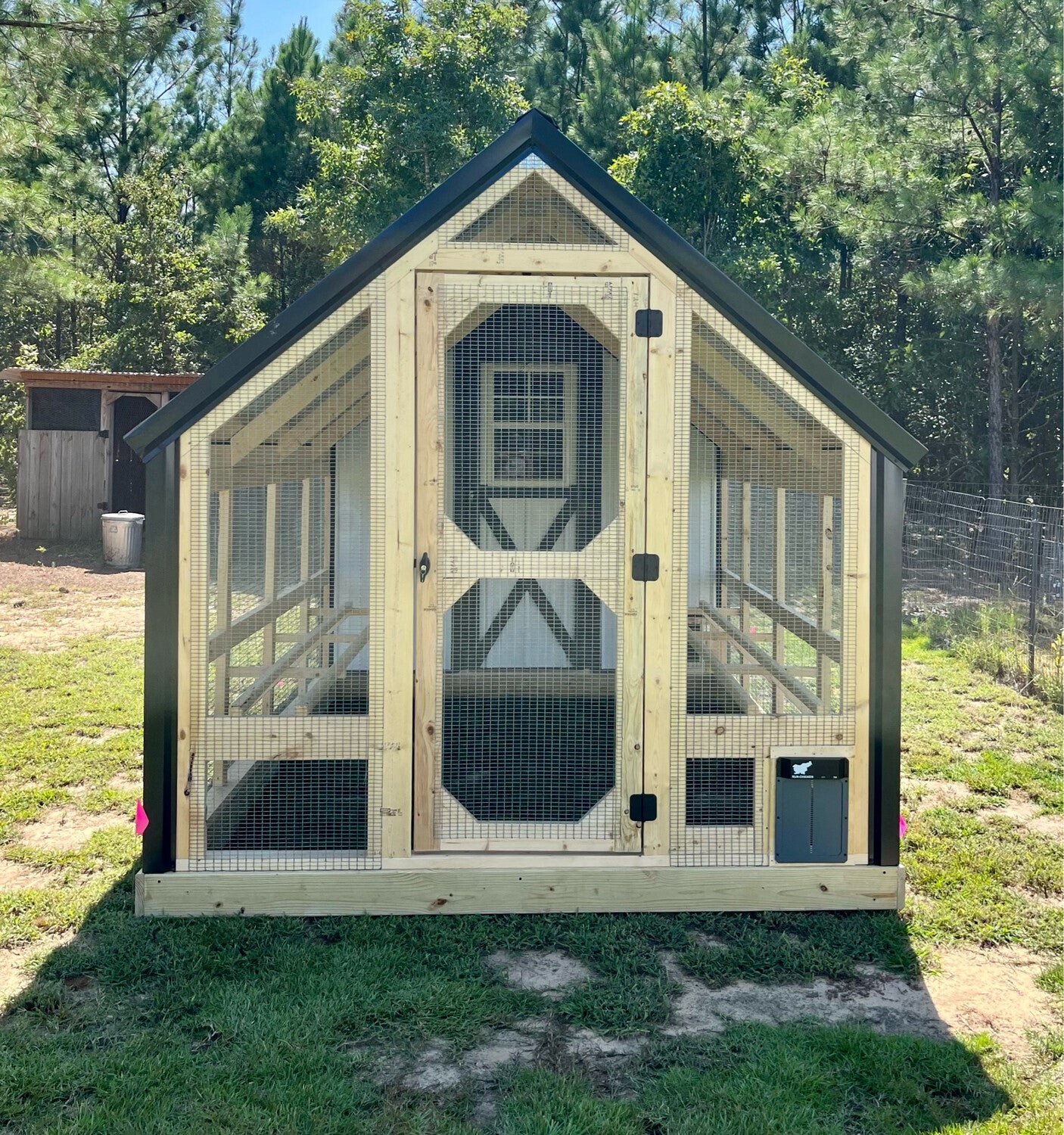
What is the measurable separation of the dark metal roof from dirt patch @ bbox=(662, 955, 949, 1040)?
202 centimetres

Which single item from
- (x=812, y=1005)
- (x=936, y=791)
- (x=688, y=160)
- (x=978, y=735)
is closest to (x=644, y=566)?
(x=812, y=1005)

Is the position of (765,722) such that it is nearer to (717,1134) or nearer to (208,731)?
(717,1134)

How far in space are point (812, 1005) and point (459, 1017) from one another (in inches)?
46.6

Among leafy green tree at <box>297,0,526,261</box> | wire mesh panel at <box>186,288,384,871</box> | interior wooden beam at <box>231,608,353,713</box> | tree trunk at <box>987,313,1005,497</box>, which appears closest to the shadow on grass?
wire mesh panel at <box>186,288,384,871</box>

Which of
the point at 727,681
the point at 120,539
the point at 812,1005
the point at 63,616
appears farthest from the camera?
the point at 120,539

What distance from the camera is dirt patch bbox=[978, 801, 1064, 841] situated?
222 inches

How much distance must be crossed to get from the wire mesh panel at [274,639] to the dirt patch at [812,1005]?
1.40m

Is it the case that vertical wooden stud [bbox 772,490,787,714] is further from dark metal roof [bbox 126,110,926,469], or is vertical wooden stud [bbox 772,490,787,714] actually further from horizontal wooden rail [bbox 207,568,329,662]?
horizontal wooden rail [bbox 207,568,329,662]

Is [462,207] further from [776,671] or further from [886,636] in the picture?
[776,671]

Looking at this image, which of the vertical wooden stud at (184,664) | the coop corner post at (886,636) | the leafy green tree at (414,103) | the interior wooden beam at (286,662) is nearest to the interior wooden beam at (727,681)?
the coop corner post at (886,636)

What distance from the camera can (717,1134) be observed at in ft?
9.99

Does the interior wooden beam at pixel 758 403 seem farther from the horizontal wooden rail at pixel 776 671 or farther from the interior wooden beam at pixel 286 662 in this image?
the interior wooden beam at pixel 286 662

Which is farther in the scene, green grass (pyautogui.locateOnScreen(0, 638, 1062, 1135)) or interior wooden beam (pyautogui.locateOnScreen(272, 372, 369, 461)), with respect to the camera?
interior wooden beam (pyautogui.locateOnScreen(272, 372, 369, 461))

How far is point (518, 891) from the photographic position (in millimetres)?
4492
